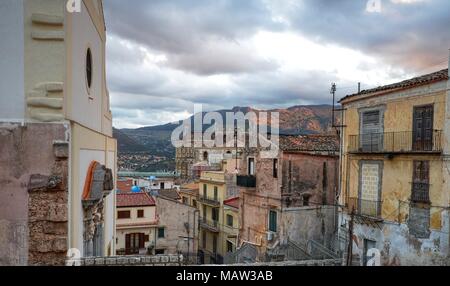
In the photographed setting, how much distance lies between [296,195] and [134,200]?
11.2m

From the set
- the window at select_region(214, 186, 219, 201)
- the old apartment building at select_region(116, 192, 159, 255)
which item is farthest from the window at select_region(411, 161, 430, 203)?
the window at select_region(214, 186, 219, 201)

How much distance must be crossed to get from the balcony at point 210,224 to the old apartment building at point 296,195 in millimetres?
8098

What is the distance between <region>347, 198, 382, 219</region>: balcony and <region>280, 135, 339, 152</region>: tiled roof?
391 cm

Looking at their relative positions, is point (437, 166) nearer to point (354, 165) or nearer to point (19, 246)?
point (354, 165)

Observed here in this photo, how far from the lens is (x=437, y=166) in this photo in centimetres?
1241

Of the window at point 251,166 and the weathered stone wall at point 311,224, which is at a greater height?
the window at point 251,166

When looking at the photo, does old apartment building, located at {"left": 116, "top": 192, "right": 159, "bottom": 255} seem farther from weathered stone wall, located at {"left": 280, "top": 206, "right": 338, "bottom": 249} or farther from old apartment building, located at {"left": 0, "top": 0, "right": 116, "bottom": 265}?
old apartment building, located at {"left": 0, "top": 0, "right": 116, "bottom": 265}

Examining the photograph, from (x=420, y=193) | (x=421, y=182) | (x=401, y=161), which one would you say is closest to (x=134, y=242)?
(x=401, y=161)

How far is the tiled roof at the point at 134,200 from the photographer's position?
23.2 m

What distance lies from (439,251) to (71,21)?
Result: 13.3 metres

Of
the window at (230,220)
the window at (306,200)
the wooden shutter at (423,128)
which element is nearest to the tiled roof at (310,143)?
the window at (306,200)

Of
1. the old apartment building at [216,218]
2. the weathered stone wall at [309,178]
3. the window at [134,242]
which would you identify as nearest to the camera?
the weathered stone wall at [309,178]

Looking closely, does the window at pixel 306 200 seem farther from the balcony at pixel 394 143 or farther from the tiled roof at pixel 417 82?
the tiled roof at pixel 417 82
